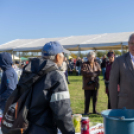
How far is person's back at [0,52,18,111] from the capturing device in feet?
11.1

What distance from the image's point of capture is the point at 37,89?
1793 mm

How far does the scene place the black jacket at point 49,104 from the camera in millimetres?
1751

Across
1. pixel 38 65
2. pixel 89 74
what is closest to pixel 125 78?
pixel 38 65

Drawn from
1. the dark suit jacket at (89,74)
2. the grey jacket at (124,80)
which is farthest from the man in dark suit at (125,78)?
the dark suit jacket at (89,74)

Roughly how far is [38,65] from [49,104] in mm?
354

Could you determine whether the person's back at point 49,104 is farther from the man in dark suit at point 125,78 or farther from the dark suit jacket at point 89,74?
the dark suit jacket at point 89,74

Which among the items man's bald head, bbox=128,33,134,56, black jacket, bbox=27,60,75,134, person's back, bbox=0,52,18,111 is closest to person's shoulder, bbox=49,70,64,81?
black jacket, bbox=27,60,75,134

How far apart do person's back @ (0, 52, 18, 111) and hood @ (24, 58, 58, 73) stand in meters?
1.72

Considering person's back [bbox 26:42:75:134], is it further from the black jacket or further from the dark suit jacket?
the dark suit jacket

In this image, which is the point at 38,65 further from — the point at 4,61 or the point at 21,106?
the point at 4,61

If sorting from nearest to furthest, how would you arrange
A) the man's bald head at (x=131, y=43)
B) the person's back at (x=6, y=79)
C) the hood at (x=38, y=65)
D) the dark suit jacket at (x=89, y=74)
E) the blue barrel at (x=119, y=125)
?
the blue barrel at (x=119, y=125) → the hood at (x=38, y=65) → the man's bald head at (x=131, y=43) → the person's back at (x=6, y=79) → the dark suit jacket at (x=89, y=74)

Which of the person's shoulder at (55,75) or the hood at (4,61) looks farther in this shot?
the hood at (4,61)

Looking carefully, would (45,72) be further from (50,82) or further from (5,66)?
(5,66)

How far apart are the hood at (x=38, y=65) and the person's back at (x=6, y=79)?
172 cm
